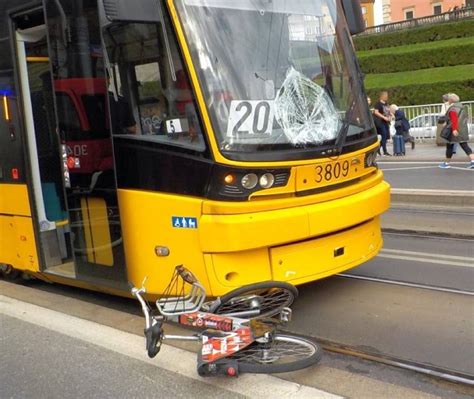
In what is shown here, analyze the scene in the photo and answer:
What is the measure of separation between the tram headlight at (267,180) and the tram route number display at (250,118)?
316 mm

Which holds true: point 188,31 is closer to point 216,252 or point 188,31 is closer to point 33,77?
point 216,252

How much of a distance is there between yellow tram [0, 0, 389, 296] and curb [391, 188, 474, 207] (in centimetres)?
Result: 401

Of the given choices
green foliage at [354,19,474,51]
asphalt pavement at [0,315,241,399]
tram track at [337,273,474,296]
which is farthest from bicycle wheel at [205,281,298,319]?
green foliage at [354,19,474,51]

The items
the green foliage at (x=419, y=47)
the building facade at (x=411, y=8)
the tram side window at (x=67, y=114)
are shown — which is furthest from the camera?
the building facade at (x=411, y=8)

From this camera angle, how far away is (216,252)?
166 inches

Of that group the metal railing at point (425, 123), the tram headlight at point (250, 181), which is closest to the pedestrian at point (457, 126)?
the metal railing at point (425, 123)

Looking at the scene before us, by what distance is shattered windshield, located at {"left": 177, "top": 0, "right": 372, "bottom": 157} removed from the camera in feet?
13.9

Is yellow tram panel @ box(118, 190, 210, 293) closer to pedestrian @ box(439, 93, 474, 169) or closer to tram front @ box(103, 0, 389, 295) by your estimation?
tram front @ box(103, 0, 389, 295)

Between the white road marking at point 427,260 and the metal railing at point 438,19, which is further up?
the metal railing at point 438,19

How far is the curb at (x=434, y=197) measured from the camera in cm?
872

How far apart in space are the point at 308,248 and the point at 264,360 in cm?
108

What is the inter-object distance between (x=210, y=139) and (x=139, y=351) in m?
1.57

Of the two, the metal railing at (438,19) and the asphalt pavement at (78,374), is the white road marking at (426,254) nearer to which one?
the asphalt pavement at (78,374)

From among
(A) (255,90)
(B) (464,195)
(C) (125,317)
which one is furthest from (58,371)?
(B) (464,195)
